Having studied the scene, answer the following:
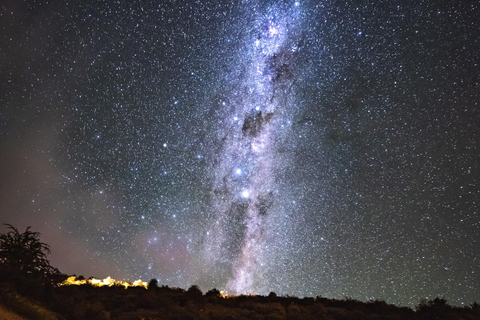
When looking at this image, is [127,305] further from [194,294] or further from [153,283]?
[153,283]

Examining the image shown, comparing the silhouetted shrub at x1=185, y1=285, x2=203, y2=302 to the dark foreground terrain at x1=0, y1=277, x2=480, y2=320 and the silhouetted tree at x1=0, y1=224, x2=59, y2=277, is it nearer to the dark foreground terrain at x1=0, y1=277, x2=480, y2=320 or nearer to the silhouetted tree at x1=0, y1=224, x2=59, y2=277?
the dark foreground terrain at x1=0, y1=277, x2=480, y2=320

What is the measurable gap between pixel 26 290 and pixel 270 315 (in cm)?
689

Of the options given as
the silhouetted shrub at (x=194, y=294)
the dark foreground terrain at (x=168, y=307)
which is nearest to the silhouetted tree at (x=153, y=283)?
the dark foreground terrain at (x=168, y=307)

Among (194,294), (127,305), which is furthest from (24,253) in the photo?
(194,294)

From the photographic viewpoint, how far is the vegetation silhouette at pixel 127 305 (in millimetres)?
6738

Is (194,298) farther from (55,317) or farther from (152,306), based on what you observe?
(55,317)

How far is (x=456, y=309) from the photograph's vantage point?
12.7m

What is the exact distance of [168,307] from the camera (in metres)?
9.94

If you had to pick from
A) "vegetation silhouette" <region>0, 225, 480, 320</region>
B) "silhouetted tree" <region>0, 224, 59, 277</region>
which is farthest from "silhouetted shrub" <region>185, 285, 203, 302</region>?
"silhouetted tree" <region>0, 224, 59, 277</region>

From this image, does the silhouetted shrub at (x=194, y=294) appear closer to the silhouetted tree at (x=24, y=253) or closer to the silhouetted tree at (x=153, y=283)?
the silhouetted tree at (x=153, y=283)

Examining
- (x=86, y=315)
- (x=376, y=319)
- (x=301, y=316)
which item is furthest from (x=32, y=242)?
(x=376, y=319)

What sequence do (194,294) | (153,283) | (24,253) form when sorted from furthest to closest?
(153,283), (194,294), (24,253)

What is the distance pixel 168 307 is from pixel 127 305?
1.37m

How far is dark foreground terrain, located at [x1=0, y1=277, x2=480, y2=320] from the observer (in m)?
6.41
